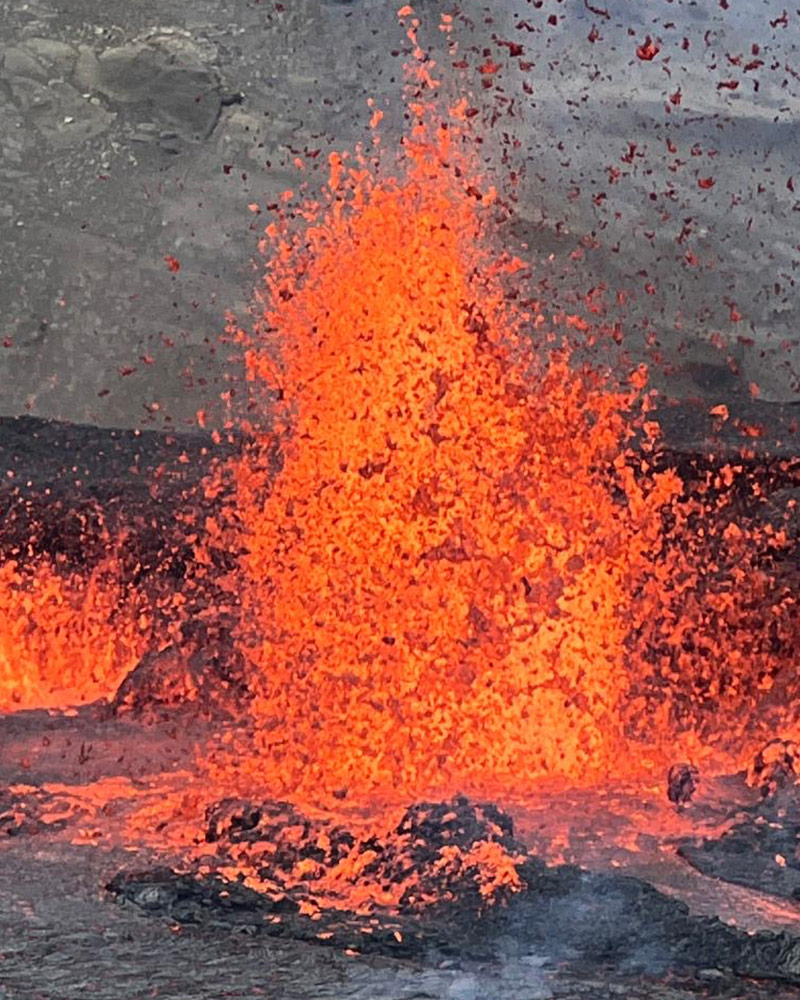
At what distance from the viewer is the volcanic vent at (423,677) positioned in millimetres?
6590

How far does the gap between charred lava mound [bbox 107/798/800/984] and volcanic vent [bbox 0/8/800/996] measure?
14mm

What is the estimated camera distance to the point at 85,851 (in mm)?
7414

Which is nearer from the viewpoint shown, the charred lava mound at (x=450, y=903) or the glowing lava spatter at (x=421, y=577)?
the charred lava mound at (x=450, y=903)

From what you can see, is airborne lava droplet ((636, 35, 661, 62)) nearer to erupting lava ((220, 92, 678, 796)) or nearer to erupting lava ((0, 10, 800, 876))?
erupting lava ((0, 10, 800, 876))

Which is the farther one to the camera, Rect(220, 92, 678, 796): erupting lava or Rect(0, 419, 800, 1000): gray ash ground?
Rect(220, 92, 678, 796): erupting lava

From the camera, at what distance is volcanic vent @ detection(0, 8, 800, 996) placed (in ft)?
21.6

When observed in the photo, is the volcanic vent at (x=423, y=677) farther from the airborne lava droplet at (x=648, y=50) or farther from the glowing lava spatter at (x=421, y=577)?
the airborne lava droplet at (x=648, y=50)

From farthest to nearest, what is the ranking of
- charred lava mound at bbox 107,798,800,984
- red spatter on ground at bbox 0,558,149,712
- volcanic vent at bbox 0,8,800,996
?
red spatter on ground at bbox 0,558,149,712
volcanic vent at bbox 0,8,800,996
charred lava mound at bbox 107,798,800,984

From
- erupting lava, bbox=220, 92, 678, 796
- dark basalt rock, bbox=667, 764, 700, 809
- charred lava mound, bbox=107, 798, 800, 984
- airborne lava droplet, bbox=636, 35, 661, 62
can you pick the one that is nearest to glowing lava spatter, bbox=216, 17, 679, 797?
erupting lava, bbox=220, 92, 678, 796

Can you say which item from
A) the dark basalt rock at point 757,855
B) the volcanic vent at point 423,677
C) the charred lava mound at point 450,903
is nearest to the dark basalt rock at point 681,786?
the volcanic vent at point 423,677

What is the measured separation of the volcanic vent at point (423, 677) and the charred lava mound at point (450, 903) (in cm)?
1

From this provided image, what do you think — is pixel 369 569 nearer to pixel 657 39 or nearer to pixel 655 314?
pixel 655 314

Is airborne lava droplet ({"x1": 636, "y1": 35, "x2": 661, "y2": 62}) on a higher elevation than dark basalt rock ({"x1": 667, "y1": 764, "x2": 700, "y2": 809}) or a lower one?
higher

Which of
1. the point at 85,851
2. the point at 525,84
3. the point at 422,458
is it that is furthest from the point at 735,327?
the point at 85,851
